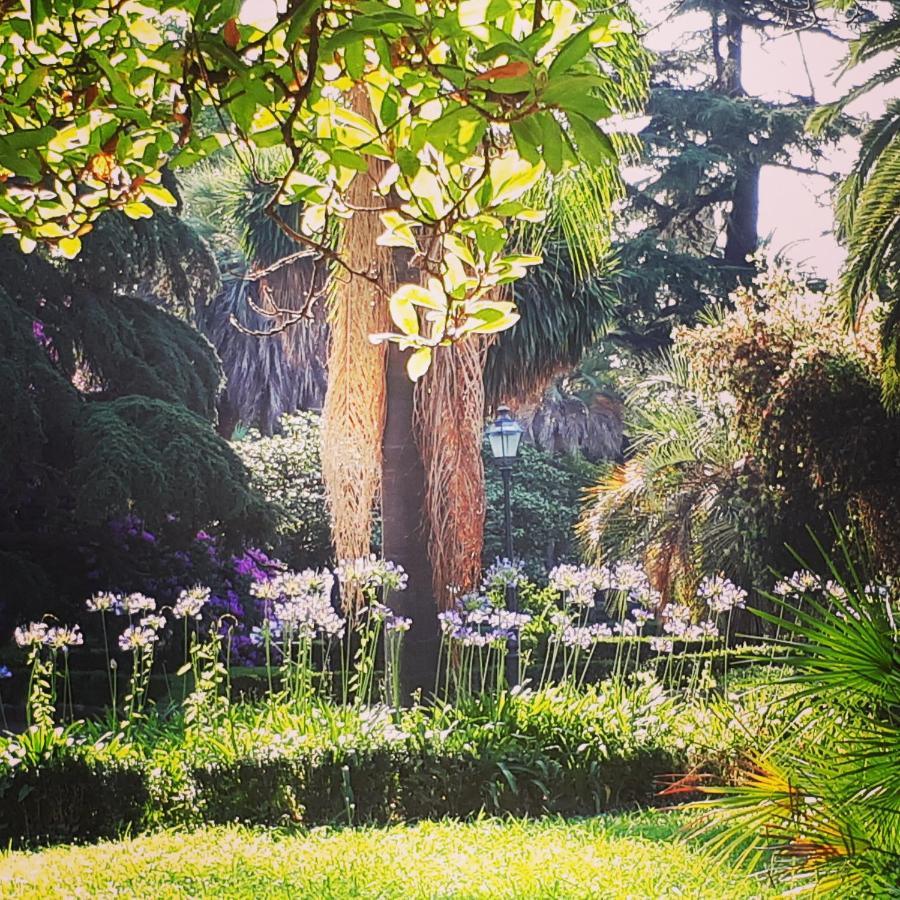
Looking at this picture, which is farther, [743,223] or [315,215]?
[743,223]

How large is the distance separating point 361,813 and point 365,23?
16.9 feet

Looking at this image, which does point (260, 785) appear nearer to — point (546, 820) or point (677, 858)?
point (546, 820)

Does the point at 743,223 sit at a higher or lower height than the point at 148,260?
higher

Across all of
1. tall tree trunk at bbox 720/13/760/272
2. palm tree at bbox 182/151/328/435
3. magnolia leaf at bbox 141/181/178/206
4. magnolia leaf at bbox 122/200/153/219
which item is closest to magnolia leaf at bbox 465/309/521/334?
magnolia leaf at bbox 141/181/178/206

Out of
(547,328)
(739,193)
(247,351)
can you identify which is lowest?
(547,328)

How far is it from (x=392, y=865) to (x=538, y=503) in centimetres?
1556

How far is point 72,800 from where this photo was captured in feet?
18.4

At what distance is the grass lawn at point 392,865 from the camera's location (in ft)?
12.8

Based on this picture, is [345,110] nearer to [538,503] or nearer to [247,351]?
[538,503]

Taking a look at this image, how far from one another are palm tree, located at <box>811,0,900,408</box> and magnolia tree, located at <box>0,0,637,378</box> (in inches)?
253

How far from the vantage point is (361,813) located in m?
5.65

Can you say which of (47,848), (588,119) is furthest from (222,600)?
(588,119)

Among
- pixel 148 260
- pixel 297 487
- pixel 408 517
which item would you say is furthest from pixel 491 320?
pixel 297 487

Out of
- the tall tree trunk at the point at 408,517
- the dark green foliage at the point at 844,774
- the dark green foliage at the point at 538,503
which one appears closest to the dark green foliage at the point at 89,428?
the tall tree trunk at the point at 408,517
